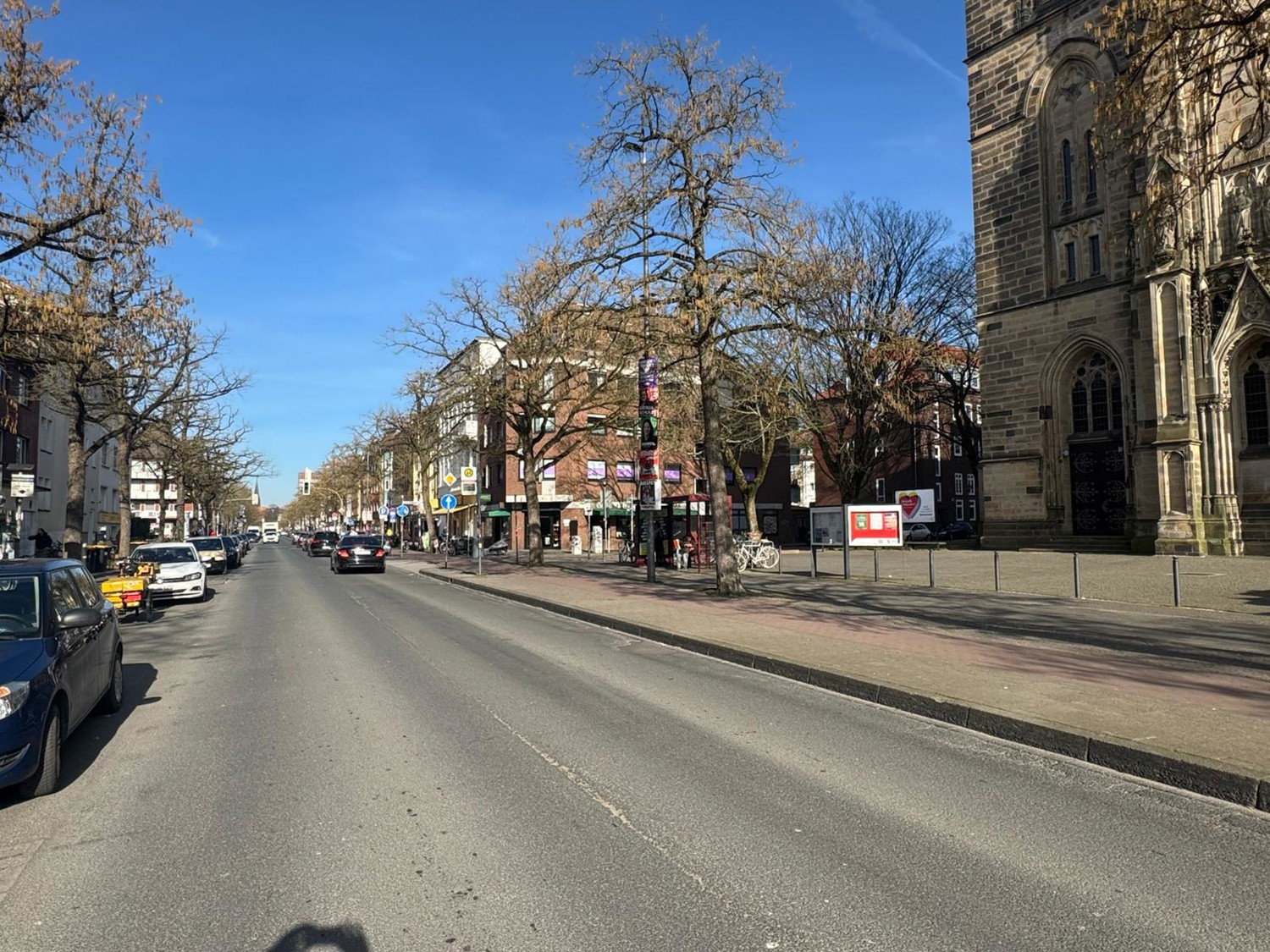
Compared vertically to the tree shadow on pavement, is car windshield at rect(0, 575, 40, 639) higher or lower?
higher

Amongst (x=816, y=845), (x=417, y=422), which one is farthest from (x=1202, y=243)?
(x=417, y=422)

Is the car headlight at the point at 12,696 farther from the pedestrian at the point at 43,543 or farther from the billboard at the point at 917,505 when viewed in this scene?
the billboard at the point at 917,505

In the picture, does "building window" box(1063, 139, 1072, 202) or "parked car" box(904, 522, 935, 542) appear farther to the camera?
"parked car" box(904, 522, 935, 542)

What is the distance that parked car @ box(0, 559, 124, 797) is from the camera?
5219mm

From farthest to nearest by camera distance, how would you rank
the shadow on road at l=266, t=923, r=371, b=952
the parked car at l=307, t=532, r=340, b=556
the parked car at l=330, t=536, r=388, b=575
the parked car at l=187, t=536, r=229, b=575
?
the parked car at l=307, t=532, r=340, b=556, the parked car at l=187, t=536, r=229, b=575, the parked car at l=330, t=536, r=388, b=575, the shadow on road at l=266, t=923, r=371, b=952

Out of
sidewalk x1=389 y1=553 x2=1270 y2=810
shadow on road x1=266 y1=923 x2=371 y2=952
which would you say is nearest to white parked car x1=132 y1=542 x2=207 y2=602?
sidewalk x1=389 y1=553 x2=1270 y2=810

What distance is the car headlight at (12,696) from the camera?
200 inches

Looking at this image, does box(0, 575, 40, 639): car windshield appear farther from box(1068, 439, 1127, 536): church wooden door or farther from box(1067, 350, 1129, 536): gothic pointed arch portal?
box(1068, 439, 1127, 536): church wooden door

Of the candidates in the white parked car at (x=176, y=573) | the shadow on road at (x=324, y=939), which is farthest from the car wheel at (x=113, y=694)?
the white parked car at (x=176, y=573)

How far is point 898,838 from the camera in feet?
15.5

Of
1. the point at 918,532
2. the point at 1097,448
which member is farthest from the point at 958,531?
the point at 1097,448

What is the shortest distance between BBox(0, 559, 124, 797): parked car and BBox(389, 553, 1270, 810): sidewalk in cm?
660

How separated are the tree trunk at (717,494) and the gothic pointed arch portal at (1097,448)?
1982 cm

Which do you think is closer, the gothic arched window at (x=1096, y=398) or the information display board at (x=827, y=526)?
the information display board at (x=827, y=526)
